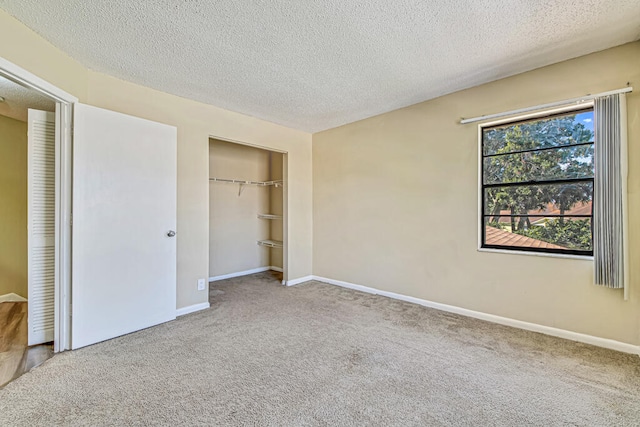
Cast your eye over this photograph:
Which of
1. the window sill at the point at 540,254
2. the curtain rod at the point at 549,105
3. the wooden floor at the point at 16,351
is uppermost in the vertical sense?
the curtain rod at the point at 549,105

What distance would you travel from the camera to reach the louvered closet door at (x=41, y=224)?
Answer: 7.75 ft

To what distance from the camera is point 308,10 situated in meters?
1.82

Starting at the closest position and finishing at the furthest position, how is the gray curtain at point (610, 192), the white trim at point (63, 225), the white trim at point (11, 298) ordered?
1. the gray curtain at point (610, 192)
2. the white trim at point (63, 225)
3. the white trim at point (11, 298)

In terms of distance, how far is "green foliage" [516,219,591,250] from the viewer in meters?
2.46

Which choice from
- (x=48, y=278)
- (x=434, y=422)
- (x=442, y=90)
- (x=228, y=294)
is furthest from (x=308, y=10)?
(x=228, y=294)

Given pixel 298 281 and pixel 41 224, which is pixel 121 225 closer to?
pixel 41 224

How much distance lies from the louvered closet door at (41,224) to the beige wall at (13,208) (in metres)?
1.89

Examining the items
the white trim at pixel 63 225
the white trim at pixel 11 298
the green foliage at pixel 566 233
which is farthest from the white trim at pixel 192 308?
the green foliage at pixel 566 233

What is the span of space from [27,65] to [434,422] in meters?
3.49

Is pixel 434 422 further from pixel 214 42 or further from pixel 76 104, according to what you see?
pixel 76 104

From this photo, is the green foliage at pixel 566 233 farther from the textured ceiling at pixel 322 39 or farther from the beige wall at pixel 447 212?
the textured ceiling at pixel 322 39

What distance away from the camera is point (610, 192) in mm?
2225

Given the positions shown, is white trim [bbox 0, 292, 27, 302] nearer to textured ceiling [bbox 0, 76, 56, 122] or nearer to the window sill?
textured ceiling [bbox 0, 76, 56, 122]

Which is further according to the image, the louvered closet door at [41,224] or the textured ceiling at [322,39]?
the louvered closet door at [41,224]
